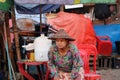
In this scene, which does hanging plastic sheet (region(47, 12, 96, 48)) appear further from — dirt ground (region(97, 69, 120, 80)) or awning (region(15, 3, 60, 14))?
awning (region(15, 3, 60, 14))

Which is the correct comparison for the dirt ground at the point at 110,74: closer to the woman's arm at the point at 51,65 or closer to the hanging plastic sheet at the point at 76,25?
the hanging plastic sheet at the point at 76,25

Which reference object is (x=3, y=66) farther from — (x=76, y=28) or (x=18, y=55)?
(x=76, y=28)

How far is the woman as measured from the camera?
689cm

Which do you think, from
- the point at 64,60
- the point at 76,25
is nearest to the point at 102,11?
the point at 76,25

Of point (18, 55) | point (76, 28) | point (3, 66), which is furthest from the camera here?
point (76, 28)

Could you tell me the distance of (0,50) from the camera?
365 inches

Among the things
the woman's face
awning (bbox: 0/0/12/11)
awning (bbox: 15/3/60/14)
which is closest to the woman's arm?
the woman's face

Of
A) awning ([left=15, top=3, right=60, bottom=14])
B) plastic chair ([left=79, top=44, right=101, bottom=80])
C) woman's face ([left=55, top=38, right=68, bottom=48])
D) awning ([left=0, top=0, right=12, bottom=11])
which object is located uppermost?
awning ([left=0, top=0, right=12, bottom=11])

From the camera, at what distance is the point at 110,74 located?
37.2 ft

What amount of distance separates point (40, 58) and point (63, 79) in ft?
3.12

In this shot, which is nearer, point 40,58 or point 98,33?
point 40,58

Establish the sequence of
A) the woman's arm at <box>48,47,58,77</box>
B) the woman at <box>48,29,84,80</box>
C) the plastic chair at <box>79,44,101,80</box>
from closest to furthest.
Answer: the woman at <box>48,29,84,80</box>, the woman's arm at <box>48,47,58,77</box>, the plastic chair at <box>79,44,101,80</box>

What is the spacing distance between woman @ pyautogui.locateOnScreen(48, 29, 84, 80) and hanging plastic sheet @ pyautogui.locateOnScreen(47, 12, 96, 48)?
18.3 ft

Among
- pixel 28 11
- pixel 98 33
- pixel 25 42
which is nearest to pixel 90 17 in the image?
pixel 98 33
